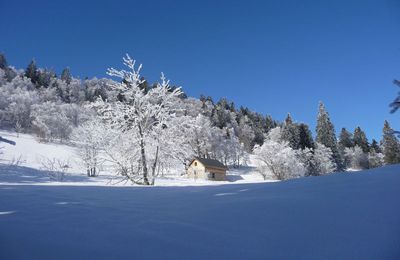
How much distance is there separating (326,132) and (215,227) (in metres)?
67.6

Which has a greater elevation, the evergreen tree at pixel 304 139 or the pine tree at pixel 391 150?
the evergreen tree at pixel 304 139

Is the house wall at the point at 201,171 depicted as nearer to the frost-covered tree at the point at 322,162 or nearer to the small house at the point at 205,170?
the small house at the point at 205,170

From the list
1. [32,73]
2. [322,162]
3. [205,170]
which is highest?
[32,73]

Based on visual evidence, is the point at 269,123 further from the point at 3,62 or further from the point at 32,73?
the point at 3,62

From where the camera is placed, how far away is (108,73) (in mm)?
17547

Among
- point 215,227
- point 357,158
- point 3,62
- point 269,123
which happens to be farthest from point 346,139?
point 3,62

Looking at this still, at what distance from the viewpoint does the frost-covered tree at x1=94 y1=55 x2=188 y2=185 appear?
16.7 meters

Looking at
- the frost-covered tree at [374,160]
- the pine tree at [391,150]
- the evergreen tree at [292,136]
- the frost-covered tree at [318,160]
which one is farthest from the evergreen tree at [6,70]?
the frost-covered tree at [374,160]

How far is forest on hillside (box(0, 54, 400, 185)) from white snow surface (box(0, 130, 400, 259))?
2619 millimetres

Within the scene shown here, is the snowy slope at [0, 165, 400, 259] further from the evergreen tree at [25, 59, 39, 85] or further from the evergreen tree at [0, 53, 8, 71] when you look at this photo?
the evergreen tree at [0, 53, 8, 71]

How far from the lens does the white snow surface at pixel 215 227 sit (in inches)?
97.2

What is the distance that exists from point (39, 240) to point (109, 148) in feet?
49.3

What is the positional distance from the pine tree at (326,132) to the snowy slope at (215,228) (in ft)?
210

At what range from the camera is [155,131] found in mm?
17125
